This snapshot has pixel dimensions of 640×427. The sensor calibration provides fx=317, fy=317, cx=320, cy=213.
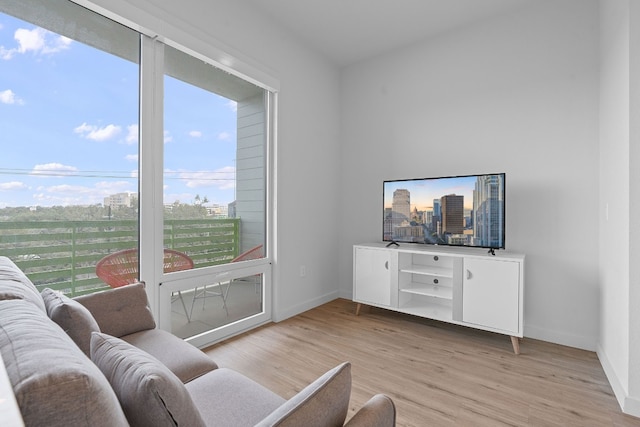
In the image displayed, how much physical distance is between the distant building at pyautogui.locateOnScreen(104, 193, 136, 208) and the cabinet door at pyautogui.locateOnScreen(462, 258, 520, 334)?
8.77 feet

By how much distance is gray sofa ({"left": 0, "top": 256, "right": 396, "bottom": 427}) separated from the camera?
18.9 inches

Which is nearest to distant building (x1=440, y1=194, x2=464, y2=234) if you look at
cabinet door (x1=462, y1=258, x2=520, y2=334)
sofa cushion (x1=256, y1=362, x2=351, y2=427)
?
cabinet door (x1=462, y1=258, x2=520, y2=334)

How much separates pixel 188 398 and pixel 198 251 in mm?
1982

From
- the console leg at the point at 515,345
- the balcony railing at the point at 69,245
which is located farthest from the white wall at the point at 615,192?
the balcony railing at the point at 69,245

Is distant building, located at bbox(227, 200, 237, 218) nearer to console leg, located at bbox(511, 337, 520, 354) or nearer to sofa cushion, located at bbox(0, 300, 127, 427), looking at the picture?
sofa cushion, located at bbox(0, 300, 127, 427)

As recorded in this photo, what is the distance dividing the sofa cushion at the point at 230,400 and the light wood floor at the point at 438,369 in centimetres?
77

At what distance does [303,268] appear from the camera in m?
3.57

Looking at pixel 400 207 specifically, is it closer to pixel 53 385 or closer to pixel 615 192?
pixel 615 192

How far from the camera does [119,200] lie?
2156 mm

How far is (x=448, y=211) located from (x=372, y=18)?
2.00 meters

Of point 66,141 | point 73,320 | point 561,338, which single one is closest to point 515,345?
point 561,338

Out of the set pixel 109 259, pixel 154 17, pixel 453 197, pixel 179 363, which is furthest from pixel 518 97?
pixel 109 259

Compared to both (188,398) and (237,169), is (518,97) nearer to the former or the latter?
(237,169)

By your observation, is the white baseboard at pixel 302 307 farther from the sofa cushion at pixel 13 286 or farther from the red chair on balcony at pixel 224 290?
the sofa cushion at pixel 13 286
